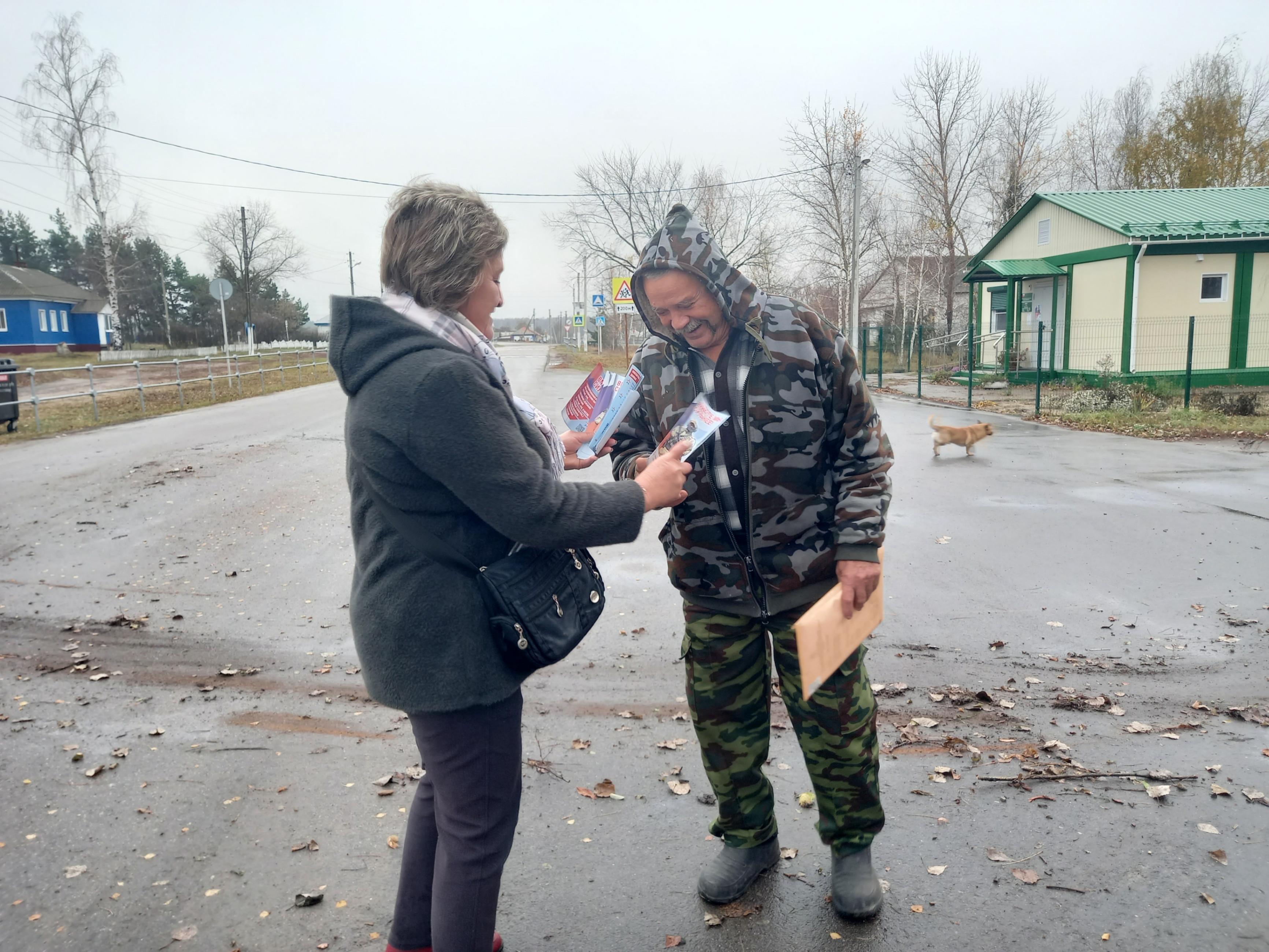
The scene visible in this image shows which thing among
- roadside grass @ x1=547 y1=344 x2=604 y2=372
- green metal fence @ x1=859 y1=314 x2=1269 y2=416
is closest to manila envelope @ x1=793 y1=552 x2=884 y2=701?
green metal fence @ x1=859 y1=314 x2=1269 y2=416

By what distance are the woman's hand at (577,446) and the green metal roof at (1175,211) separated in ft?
75.0

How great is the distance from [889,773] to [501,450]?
2.44 metres

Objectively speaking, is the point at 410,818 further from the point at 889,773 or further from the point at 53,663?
the point at 53,663

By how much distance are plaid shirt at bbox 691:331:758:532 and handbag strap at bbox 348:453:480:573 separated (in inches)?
36.8

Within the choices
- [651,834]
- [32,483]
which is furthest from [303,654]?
[32,483]

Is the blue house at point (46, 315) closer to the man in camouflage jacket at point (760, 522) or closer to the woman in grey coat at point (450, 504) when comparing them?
the man in camouflage jacket at point (760, 522)

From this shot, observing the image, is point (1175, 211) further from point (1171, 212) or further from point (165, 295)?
point (165, 295)

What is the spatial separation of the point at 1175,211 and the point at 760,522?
86.0ft

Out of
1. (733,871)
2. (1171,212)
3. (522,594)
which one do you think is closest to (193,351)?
(1171,212)

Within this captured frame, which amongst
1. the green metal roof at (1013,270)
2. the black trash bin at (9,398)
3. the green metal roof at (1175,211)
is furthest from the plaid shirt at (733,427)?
the green metal roof at (1013,270)

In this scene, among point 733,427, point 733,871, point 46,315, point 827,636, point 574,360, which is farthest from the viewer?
point 46,315

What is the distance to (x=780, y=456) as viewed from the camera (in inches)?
103

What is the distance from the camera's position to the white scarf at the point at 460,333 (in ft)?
6.41

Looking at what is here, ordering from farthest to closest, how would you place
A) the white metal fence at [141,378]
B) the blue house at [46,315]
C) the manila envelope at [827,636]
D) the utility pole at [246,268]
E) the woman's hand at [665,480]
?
the utility pole at [246,268] → the blue house at [46,315] → the white metal fence at [141,378] → the manila envelope at [827,636] → the woman's hand at [665,480]
